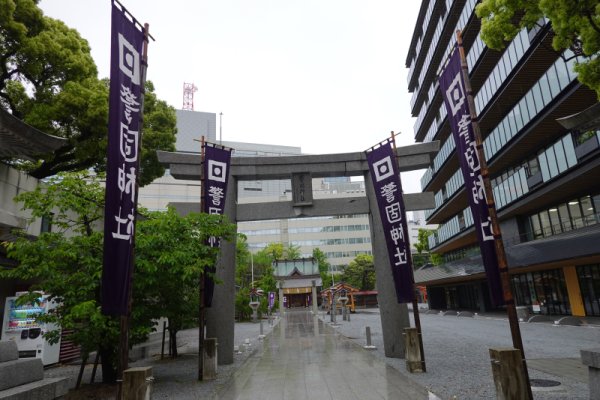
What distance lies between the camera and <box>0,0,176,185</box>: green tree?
14328mm

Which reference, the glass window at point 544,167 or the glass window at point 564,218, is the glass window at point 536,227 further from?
the glass window at point 544,167

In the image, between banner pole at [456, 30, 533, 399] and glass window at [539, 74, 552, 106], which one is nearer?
banner pole at [456, 30, 533, 399]

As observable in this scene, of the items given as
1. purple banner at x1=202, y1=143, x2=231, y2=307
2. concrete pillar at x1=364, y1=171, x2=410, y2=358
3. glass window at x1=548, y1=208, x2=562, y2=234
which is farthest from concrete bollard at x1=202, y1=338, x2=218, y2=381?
glass window at x1=548, y1=208, x2=562, y2=234

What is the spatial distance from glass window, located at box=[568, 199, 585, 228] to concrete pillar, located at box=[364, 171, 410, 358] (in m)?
16.1

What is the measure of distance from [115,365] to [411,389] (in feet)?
23.8

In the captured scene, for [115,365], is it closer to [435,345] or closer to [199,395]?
[199,395]

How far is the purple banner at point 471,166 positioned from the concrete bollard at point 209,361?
7384 millimetres

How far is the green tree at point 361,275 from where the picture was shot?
66250 millimetres

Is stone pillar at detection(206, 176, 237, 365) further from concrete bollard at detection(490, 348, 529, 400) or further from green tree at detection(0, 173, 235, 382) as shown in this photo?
concrete bollard at detection(490, 348, 529, 400)

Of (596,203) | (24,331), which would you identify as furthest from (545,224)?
(24,331)

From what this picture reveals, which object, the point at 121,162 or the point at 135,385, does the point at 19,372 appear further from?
the point at 121,162

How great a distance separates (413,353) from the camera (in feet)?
32.2

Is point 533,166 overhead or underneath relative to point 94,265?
overhead

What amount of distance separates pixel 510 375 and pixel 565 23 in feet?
25.7
